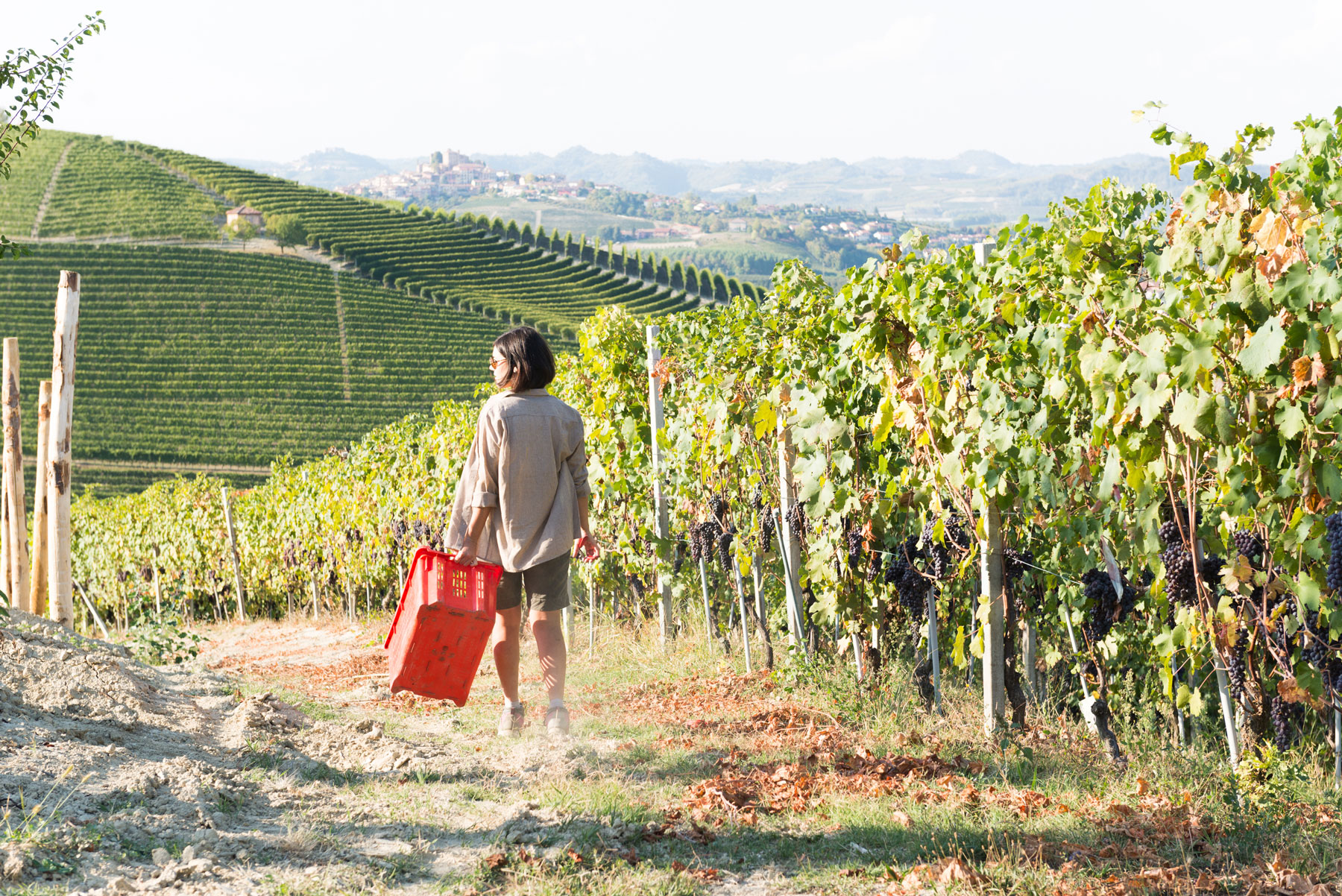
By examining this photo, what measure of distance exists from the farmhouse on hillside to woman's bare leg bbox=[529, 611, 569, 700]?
71908mm

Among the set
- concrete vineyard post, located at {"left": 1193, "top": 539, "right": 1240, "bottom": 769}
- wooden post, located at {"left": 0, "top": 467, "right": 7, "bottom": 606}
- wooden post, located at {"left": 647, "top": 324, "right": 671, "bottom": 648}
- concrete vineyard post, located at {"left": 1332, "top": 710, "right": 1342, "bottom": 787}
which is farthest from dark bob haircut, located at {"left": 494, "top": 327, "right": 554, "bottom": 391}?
wooden post, located at {"left": 0, "top": 467, "right": 7, "bottom": 606}

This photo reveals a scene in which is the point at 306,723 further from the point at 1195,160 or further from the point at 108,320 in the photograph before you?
the point at 108,320

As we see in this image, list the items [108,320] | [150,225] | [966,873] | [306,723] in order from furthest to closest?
[150,225], [108,320], [306,723], [966,873]

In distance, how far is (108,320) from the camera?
48656 mm

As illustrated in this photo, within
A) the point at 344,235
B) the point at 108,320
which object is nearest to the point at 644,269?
the point at 344,235

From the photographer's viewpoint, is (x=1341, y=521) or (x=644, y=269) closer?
(x=1341, y=521)

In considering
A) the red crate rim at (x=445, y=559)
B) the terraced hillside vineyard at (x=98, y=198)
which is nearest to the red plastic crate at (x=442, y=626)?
the red crate rim at (x=445, y=559)

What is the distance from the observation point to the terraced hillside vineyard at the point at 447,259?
6406 centimetres

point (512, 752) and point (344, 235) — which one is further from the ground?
point (344, 235)

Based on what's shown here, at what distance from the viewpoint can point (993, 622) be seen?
343 cm

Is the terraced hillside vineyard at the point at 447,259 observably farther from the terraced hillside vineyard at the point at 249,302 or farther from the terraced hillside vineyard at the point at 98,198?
the terraced hillside vineyard at the point at 98,198

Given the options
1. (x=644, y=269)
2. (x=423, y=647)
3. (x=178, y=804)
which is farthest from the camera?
→ (x=644, y=269)

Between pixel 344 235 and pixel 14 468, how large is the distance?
225 ft

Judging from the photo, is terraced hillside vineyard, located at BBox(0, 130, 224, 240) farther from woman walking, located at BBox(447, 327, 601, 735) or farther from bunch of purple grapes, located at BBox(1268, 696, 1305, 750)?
bunch of purple grapes, located at BBox(1268, 696, 1305, 750)
